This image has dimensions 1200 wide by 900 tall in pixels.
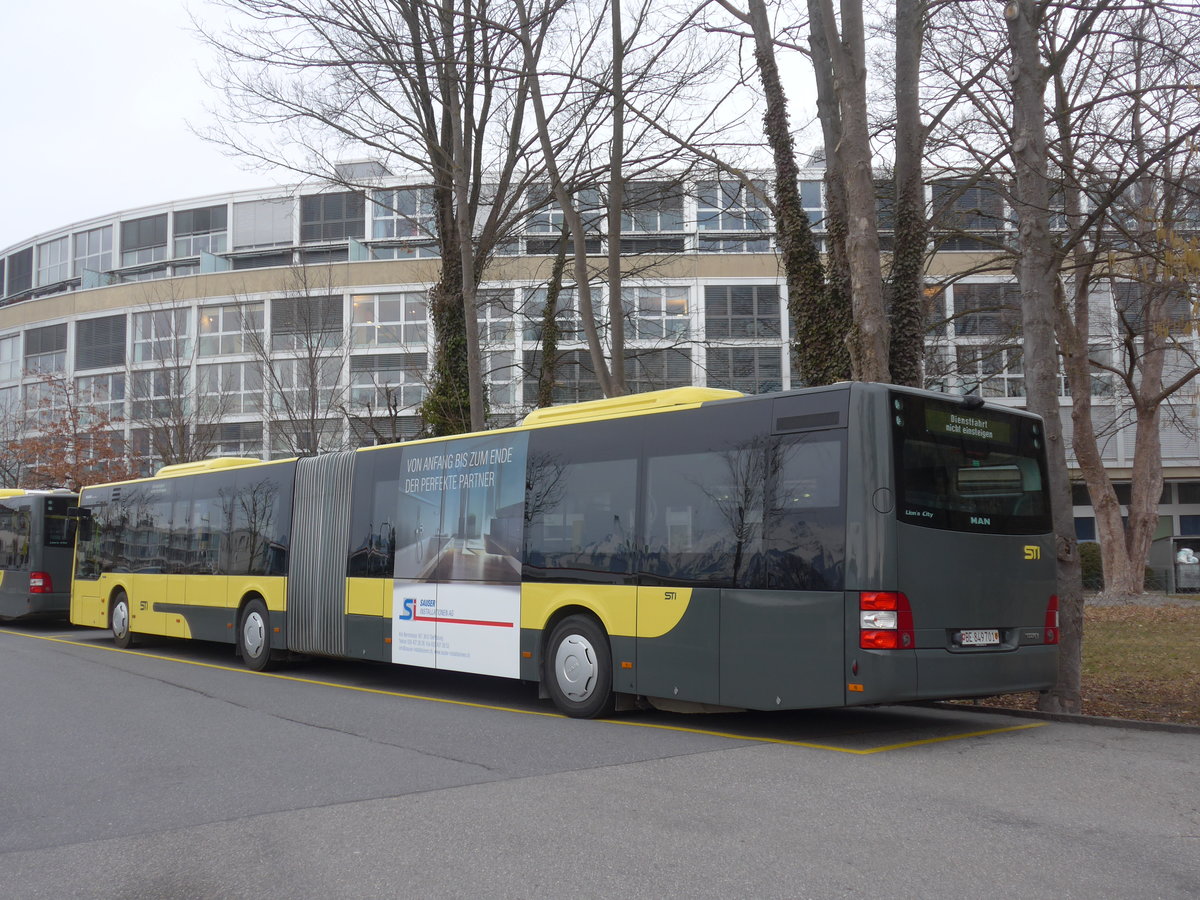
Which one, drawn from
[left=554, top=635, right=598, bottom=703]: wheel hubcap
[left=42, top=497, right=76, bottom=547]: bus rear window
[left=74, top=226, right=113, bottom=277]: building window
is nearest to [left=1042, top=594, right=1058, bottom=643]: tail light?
[left=554, top=635, right=598, bottom=703]: wheel hubcap

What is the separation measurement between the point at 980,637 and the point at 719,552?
2.14 meters

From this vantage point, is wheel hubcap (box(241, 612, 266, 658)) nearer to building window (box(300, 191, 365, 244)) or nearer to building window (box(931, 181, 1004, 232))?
building window (box(931, 181, 1004, 232))

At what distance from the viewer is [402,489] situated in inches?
519

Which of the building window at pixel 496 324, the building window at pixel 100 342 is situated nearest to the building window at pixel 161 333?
the building window at pixel 100 342

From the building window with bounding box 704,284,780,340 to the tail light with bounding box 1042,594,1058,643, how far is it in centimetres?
3356

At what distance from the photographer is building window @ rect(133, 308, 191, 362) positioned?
38.3 meters

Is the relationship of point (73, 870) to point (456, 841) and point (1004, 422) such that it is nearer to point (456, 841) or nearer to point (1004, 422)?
point (456, 841)

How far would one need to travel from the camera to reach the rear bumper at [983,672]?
8.37 meters

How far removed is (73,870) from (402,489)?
8064mm

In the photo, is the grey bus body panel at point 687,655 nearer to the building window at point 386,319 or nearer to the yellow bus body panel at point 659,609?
the yellow bus body panel at point 659,609

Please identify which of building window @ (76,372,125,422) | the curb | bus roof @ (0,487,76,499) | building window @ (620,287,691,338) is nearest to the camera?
the curb

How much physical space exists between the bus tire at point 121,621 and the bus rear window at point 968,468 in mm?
14733

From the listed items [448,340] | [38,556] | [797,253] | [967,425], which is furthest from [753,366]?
[967,425]

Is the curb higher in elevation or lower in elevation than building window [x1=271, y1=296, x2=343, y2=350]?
lower
